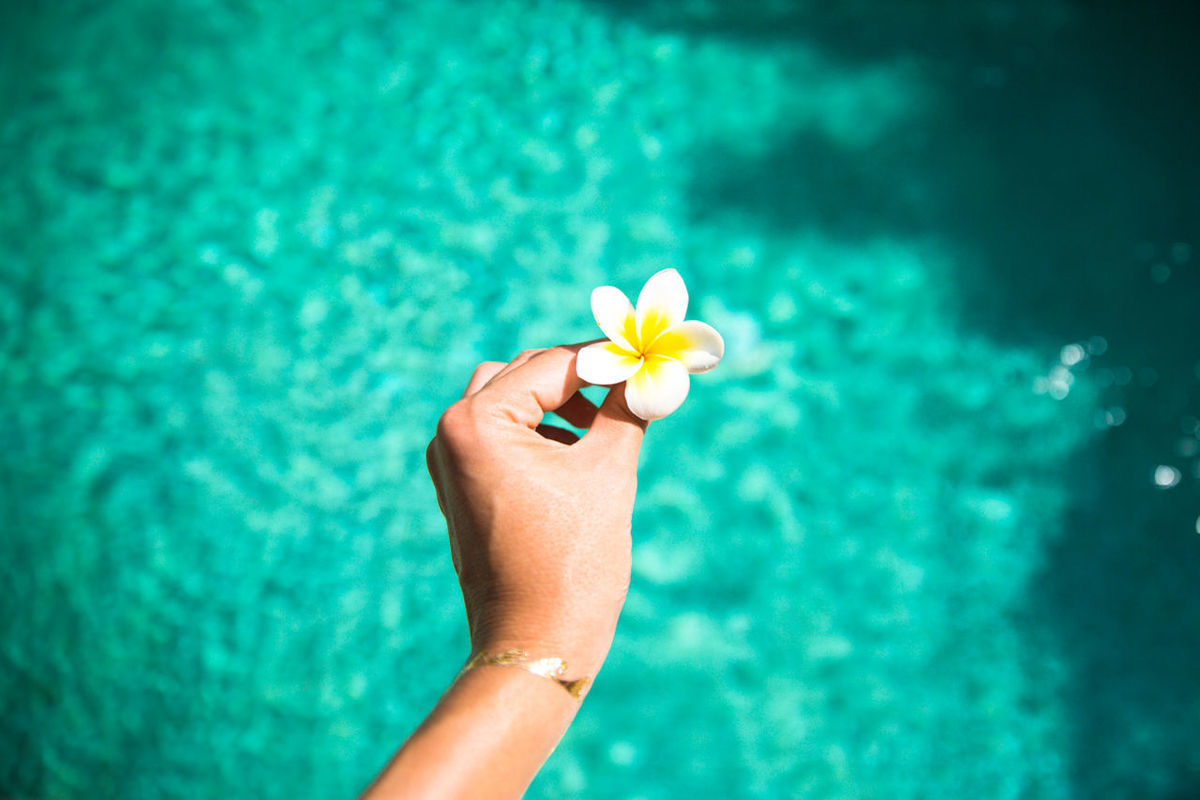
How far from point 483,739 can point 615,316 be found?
484mm

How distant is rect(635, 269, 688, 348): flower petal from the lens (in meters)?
0.94

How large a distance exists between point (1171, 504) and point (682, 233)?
4.67 feet

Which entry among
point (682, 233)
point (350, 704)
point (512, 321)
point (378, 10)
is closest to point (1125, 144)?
point (682, 233)

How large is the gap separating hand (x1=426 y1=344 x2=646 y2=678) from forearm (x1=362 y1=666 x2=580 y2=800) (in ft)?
0.12

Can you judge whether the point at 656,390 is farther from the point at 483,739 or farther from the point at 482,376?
the point at 483,739

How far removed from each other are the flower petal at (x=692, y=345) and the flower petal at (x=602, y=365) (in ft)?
0.15

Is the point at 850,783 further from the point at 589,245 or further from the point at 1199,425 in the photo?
the point at 589,245

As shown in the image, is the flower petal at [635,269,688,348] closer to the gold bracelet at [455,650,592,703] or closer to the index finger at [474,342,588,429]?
the index finger at [474,342,588,429]

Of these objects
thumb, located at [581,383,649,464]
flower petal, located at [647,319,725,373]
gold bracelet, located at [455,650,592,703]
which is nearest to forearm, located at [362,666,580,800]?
gold bracelet, located at [455,650,592,703]

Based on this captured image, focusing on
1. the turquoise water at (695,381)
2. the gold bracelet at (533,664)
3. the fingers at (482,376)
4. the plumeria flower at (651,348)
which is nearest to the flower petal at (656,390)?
the plumeria flower at (651,348)

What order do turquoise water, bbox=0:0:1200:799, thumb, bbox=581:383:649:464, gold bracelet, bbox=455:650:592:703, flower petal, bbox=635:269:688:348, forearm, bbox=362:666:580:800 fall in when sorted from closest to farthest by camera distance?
forearm, bbox=362:666:580:800, gold bracelet, bbox=455:650:592:703, thumb, bbox=581:383:649:464, flower petal, bbox=635:269:688:348, turquoise water, bbox=0:0:1200:799

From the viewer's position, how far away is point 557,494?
2.57 ft

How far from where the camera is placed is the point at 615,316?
926mm

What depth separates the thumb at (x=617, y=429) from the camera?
2.72 ft
